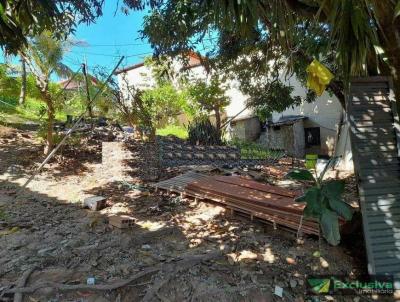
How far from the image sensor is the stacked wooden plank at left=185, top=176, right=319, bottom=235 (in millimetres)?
4078

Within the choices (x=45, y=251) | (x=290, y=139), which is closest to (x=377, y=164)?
(x=45, y=251)

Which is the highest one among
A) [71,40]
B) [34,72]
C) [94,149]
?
[71,40]

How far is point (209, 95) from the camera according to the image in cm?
1409

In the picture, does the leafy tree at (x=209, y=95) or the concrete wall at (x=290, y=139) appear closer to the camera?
the leafy tree at (x=209, y=95)

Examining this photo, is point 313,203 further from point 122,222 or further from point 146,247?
point 122,222

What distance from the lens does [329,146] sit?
1477 cm

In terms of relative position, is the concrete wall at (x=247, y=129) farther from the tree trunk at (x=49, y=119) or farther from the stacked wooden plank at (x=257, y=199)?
the stacked wooden plank at (x=257, y=199)

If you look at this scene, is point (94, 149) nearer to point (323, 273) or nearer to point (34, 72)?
point (34, 72)

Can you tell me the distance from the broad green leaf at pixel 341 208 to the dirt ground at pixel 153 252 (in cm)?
60

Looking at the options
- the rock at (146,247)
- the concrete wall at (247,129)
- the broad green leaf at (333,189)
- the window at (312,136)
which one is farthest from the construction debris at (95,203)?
the concrete wall at (247,129)

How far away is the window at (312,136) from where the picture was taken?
15.3 metres

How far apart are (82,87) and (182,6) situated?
26.0ft

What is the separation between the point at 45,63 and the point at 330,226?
7.99 metres

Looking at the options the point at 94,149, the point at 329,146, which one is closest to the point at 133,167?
the point at 94,149
